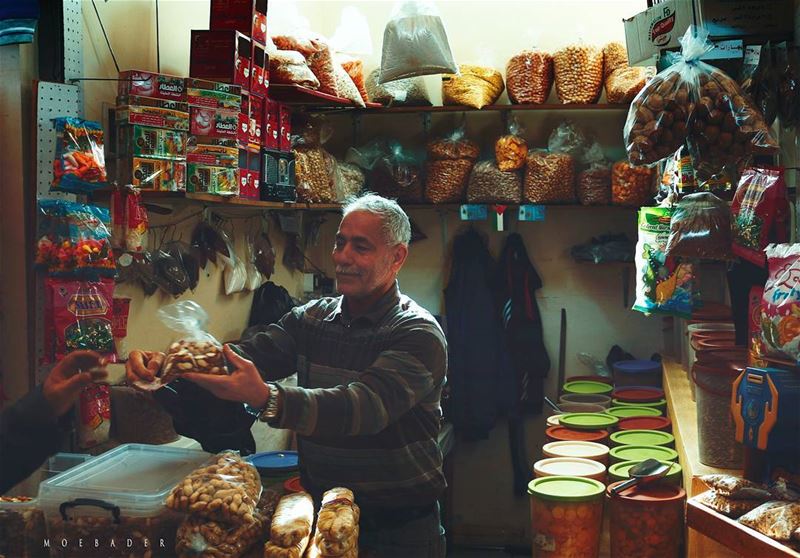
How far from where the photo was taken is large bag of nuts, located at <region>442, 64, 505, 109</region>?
4375mm

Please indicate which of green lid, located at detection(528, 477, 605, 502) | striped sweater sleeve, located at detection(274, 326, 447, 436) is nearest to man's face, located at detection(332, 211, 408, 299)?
striped sweater sleeve, located at detection(274, 326, 447, 436)

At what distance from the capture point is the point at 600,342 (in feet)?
15.6

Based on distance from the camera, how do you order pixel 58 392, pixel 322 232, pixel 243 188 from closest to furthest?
1. pixel 58 392
2. pixel 243 188
3. pixel 322 232

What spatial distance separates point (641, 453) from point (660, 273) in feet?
2.21

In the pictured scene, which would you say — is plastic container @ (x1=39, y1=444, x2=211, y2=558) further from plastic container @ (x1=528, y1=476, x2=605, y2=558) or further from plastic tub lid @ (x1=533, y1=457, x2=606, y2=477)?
plastic tub lid @ (x1=533, y1=457, x2=606, y2=477)

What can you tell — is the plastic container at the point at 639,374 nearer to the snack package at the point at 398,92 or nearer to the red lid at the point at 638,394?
the red lid at the point at 638,394

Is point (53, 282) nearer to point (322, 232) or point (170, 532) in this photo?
point (170, 532)

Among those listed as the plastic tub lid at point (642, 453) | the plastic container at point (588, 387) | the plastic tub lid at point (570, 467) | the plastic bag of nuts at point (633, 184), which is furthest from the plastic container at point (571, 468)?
the plastic bag of nuts at point (633, 184)

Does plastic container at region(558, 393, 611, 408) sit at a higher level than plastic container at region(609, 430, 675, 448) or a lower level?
lower

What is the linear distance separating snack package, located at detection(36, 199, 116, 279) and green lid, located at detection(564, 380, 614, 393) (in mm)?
2722

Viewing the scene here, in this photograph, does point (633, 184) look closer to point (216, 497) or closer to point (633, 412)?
point (633, 412)

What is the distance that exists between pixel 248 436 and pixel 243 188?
1.20 meters

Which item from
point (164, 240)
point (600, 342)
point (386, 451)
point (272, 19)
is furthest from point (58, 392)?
point (600, 342)

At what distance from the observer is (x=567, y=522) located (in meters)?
2.50
